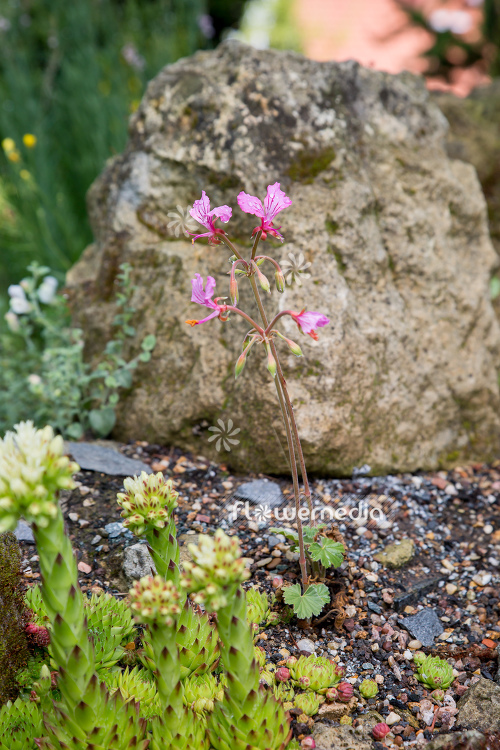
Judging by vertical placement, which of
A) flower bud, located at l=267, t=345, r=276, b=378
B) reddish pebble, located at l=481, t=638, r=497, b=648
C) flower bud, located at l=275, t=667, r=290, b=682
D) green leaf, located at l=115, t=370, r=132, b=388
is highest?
flower bud, located at l=267, t=345, r=276, b=378

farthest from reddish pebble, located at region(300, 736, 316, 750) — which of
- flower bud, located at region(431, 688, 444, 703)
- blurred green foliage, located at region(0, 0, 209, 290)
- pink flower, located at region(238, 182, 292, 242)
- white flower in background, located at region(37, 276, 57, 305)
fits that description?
blurred green foliage, located at region(0, 0, 209, 290)

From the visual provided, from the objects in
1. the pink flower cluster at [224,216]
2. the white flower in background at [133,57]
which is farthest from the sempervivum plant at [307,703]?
the white flower in background at [133,57]

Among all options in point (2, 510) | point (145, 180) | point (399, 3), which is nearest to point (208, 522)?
point (2, 510)

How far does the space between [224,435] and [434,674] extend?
159 cm

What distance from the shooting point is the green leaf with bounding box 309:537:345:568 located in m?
2.40

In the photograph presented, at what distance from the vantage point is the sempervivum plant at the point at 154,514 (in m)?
1.88

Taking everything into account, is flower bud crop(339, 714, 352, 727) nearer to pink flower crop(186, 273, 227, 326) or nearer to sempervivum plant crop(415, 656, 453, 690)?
sempervivum plant crop(415, 656, 453, 690)

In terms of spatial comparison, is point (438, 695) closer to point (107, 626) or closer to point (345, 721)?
point (345, 721)

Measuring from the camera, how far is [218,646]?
89.7 inches

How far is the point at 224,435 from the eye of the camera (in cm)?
339

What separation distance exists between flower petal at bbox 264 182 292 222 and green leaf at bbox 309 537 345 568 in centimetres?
130

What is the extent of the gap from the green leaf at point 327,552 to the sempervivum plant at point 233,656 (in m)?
0.64

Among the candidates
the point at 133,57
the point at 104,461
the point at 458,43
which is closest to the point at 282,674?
the point at 104,461

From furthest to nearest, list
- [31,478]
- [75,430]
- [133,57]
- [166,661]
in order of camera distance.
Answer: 1. [133,57]
2. [75,430]
3. [166,661]
4. [31,478]
